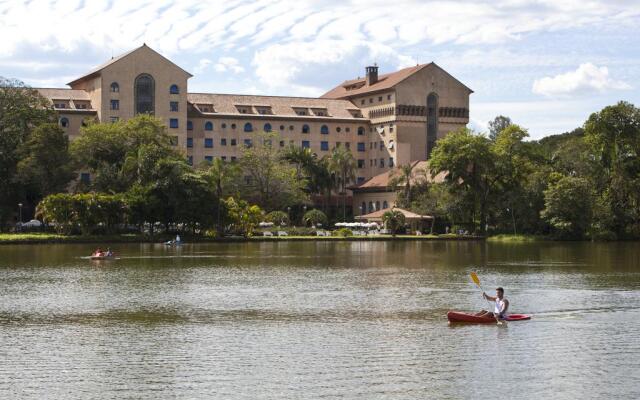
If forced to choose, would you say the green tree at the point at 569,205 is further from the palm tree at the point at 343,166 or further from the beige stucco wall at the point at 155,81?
the beige stucco wall at the point at 155,81

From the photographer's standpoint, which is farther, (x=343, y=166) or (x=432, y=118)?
(x=432, y=118)

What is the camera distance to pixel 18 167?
117938mm

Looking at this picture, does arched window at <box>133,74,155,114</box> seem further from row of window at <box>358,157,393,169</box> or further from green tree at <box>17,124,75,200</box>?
row of window at <box>358,157,393,169</box>

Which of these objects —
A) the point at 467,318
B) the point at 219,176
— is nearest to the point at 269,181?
the point at 219,176

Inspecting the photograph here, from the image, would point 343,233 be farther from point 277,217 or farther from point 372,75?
point 372,75

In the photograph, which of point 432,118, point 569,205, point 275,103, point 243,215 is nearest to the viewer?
point 243,215

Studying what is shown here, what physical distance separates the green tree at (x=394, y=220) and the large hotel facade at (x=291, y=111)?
87.4 feet

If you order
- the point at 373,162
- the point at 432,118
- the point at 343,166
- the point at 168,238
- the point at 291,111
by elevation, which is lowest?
the point at 168,238

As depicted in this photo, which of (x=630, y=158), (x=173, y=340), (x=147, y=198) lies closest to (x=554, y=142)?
(x=630, y=158)

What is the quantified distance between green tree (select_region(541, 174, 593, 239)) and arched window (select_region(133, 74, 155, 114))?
61105mm

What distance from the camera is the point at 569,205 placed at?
381 feet

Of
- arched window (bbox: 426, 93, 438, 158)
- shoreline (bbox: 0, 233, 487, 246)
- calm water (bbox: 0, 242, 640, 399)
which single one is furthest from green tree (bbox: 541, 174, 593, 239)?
arched window (bbox: 426, 93, 438, 158)

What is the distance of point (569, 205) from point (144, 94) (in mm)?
65438

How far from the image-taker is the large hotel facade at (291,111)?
485ft
